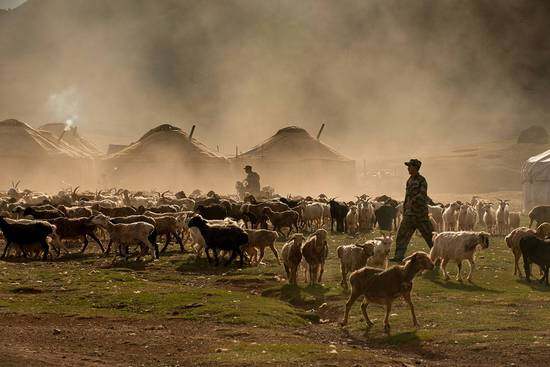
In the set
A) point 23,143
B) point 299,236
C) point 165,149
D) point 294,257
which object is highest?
point 23,143

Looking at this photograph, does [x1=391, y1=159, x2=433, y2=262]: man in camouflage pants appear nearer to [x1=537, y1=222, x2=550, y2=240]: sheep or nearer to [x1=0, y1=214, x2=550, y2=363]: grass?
[x1=0, y1=214, x2=550, y2=363]: grass

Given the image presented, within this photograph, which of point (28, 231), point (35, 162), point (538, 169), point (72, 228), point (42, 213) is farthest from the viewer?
point (35, 162)

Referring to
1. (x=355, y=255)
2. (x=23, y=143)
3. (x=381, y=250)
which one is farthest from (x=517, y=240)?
(x=23, y=143)

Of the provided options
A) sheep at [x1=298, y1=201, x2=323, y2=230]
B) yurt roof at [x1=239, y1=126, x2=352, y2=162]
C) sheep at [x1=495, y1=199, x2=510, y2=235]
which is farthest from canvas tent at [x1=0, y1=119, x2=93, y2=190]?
sheep at [x1=495, y1=199, x2=510, y2=235]

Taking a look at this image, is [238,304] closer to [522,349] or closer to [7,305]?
[7,305]

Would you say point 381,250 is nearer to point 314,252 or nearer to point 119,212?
point 314,252

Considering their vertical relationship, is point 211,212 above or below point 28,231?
above

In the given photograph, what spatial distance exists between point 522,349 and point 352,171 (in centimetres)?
8234

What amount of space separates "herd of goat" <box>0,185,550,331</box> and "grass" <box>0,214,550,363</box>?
62 centimetres

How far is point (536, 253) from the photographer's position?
808 inches

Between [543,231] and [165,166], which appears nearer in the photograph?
[543,231]

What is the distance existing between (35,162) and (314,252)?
70.5 meters

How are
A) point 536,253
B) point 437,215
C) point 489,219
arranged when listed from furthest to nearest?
1. point 489,219
2. point 437,215
3. point 536,253

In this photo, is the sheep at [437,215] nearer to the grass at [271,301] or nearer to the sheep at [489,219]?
the sheep at [489,219]
